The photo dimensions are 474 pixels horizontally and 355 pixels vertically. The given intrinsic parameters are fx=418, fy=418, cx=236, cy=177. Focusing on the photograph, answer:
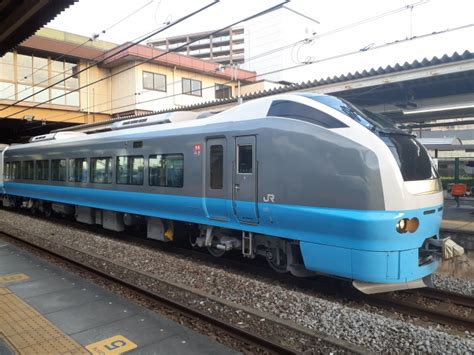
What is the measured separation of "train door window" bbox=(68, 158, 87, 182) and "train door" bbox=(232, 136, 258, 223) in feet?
23.1

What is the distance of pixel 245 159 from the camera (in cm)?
715

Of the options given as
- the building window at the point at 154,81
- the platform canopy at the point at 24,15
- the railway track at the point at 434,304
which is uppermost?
the building window at the point at 154,81

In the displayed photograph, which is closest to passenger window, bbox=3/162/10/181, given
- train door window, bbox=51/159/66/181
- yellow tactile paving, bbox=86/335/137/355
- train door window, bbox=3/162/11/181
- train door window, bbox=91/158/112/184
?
train door window, bbox=3/162/11/181

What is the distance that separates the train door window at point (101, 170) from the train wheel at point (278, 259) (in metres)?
5.85

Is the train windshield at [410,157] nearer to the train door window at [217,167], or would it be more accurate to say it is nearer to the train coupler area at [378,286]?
the train coupler area at [378,286]

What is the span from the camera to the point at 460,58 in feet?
27.5

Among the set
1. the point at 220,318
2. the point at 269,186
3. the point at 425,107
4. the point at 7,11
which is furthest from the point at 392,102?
the point at 7,11

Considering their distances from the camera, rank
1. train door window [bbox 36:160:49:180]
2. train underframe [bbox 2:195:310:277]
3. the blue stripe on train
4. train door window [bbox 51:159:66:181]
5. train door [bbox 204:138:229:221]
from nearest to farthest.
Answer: the blue stripe on train, train underframe [bbox 2:195:310:277], train door [bbox 204:138:229:221], train door window [bbox 51:159:66:181], train door window [bbox 36:160:49:180]

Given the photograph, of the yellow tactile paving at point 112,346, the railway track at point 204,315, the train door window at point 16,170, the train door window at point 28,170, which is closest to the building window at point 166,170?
the railway track at point 204,315

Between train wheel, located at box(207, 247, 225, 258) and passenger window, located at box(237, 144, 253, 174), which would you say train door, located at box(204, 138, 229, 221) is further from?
train wheel, located at box(207, 247, 225, 258)

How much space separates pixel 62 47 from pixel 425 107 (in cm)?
2121

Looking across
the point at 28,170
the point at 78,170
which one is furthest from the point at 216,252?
the point at 28,170

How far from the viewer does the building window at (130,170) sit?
10.1 meters

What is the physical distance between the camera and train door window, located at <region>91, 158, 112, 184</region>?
11.4 m
